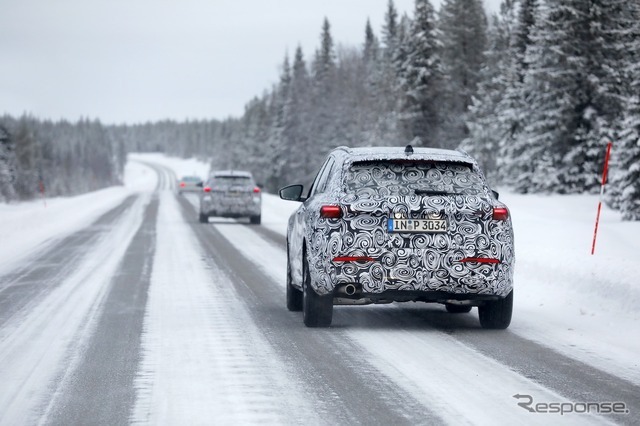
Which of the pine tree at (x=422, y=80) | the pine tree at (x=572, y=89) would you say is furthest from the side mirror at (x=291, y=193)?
the pine tree at (x=422, y=80)

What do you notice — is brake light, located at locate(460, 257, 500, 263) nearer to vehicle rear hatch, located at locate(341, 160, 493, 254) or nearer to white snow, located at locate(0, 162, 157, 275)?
vehicle rear hatch, located at locate(341, 160, 493, 254)

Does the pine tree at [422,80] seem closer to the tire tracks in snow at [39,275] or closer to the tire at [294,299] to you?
the tire tracks in snow at [39,275]

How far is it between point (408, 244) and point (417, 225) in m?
0.19

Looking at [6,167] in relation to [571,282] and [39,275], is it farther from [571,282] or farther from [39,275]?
[571,282]

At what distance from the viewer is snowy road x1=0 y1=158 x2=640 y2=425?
18.7 ft

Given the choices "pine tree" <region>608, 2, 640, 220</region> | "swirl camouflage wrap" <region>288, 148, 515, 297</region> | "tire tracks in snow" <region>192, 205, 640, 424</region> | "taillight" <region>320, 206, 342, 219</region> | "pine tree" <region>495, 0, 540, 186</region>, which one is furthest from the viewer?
"pine tree" <region>495, 0, 540, 186</region>

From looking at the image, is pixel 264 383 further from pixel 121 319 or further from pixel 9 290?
pixel 9 290

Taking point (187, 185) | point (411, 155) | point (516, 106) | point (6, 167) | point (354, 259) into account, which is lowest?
point (6, 167)

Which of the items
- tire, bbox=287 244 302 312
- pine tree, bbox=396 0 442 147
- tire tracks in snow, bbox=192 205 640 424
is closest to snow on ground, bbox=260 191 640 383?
tire tracks in snow, bbox=192 205 640 424

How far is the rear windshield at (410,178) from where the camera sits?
9023 millimetres

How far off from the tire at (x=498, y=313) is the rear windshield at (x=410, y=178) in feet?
3.55

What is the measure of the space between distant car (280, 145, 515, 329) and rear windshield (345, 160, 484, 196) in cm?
1

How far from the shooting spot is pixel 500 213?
8.85 m

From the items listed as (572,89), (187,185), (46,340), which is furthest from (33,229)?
(187,185)
